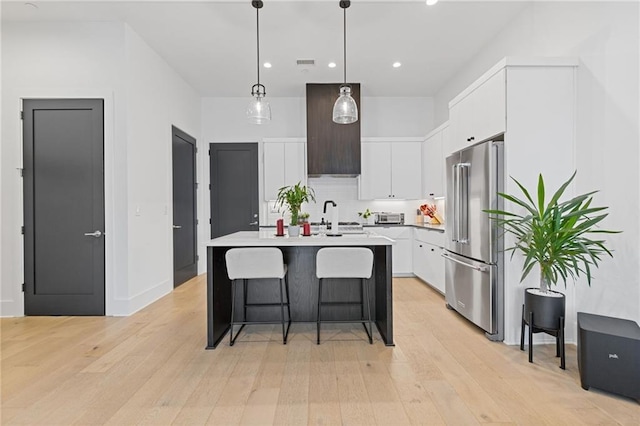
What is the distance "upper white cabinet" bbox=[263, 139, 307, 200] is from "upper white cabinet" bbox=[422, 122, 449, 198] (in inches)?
80.9

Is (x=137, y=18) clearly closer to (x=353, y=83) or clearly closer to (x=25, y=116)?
(x=25, y=116)

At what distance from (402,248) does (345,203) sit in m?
1.31

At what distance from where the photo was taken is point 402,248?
5805 millimetres

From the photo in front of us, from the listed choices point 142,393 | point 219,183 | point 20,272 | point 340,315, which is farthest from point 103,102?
point 340,315

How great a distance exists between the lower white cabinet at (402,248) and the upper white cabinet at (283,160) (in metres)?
1.71

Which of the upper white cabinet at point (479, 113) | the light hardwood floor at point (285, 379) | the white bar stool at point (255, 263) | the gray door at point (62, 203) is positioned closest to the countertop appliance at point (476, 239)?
the upper white cabinet at point (479, 113)

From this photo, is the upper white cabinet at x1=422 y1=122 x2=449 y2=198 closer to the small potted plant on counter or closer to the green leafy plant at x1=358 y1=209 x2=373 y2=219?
the green leafy plant at x1=358 y1=209 x2=373 y2=219

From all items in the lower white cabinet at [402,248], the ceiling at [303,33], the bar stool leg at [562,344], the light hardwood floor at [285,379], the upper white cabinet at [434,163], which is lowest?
the light hardwood floor at [285,379]

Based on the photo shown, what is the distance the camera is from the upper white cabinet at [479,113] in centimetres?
302

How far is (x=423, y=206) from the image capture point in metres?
6.12

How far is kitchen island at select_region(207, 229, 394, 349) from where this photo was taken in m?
2.93

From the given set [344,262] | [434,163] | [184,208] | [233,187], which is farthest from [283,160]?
[344,262]

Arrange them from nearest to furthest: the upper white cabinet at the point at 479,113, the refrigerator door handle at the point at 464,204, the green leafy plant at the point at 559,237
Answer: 1. the green leafy plant at the point at 559,237
2. the upper white cabinet at the point at 479,113
3. the refrigerator door handle at the point at 464,204

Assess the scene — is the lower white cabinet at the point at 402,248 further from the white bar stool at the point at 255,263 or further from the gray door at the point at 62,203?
the gray door at the point at 62,203
